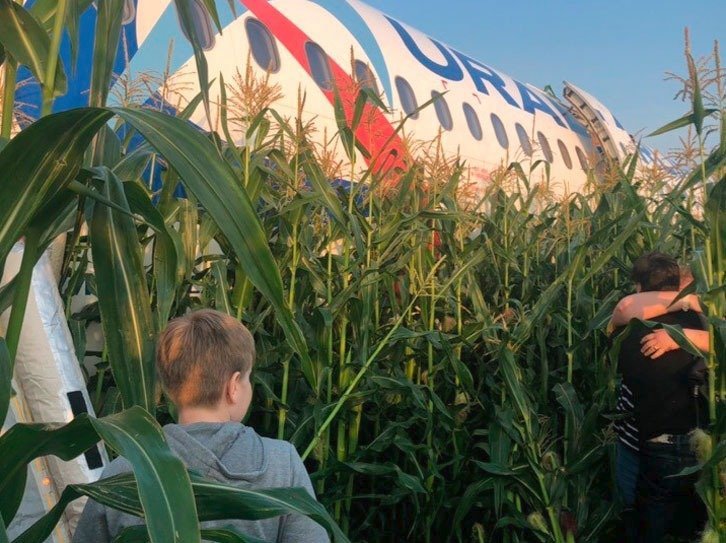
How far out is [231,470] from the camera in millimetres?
1828

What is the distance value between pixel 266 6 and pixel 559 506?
19.4ft

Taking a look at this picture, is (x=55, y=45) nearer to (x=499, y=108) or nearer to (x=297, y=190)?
(x=297, y=190)

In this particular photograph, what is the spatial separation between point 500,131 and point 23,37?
11.2 metres

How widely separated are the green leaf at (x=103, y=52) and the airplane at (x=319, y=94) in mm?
170

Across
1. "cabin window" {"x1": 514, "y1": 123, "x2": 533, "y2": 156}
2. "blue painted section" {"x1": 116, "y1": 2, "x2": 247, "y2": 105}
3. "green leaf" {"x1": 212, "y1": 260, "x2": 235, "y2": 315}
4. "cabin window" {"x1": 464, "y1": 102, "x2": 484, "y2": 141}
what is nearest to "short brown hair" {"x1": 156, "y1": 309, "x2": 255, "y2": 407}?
"green leaf" {"x1": 212, "y1": 260, "x2": 235, "y2": 315}

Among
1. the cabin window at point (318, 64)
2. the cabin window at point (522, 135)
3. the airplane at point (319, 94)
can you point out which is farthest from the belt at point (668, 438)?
the cabin window at point (522, 135)

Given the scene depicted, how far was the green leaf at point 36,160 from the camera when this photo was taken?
135 centimetres

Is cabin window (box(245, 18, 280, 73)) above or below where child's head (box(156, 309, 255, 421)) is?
above

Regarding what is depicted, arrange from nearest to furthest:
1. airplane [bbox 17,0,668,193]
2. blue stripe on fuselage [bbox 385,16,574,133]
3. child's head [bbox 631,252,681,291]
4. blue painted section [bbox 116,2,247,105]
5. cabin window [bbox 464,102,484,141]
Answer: child's head [bbox 631,252,681,291], airplane [bbox 17,0,668,193], blue painted section [bbox 116,2,247,105], blue stripe on fuselage [bbox 385,16,574,133], cabin window [bbox 464,102,484,141]

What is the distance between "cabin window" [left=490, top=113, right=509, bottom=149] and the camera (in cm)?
1230

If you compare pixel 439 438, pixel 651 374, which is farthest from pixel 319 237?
pixel 651 374

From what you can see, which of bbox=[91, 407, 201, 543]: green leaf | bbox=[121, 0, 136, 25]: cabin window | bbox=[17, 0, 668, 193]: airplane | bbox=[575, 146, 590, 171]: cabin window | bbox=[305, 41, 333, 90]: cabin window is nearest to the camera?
bbox=[91, 407, 201, 543]: green leaf

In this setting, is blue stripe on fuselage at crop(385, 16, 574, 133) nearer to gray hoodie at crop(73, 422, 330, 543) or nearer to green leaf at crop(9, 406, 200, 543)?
gray hoodie at crop(73, 422, 330, 543)

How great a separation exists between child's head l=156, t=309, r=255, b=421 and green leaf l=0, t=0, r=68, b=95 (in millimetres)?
589
